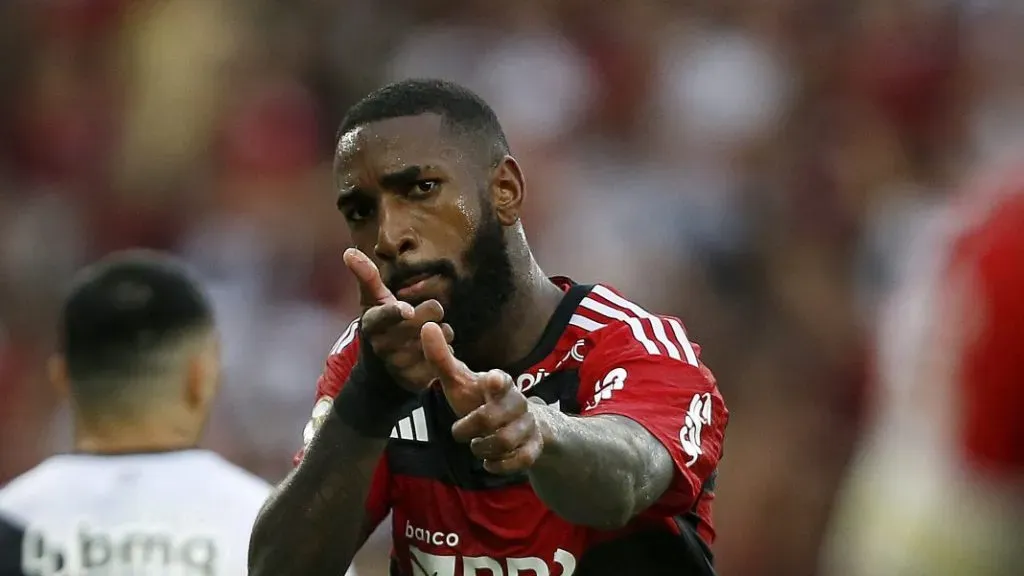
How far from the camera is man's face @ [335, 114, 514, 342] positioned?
2.94m

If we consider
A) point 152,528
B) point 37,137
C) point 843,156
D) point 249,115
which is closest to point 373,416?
point 152,528

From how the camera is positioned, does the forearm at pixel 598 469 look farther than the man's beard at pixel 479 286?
No

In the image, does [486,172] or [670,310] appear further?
[670,310]

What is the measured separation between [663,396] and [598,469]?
1.37 ft

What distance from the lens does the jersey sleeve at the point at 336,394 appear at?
3.23m

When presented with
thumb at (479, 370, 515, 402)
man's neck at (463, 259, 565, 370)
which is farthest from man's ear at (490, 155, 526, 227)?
thumb at (479, 370, 515, 402)

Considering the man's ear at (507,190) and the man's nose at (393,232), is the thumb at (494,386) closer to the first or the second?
the man's nose at (393,232)

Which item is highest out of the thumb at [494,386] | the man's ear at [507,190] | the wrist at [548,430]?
the man's ear at [507,190]

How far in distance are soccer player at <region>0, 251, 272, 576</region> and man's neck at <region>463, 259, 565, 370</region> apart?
4.15 ft

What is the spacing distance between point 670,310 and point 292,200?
218 cm

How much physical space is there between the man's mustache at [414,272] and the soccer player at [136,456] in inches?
58.1

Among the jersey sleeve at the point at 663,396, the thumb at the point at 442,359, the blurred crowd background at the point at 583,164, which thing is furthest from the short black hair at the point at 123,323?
the blurred crowd background at the point at 583,164

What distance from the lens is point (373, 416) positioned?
2.86m

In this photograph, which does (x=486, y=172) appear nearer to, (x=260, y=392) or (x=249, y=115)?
(x=260, y=392)
